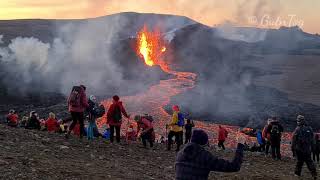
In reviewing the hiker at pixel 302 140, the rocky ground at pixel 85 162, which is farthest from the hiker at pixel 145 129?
the hiker at pixel 302 140

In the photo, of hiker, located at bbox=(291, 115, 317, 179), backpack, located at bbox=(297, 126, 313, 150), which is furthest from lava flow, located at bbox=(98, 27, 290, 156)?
backpack, located at bbox=(297, 126, 313, 150)

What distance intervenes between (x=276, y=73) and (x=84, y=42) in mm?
39018

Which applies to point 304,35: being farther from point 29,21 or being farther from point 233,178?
point 233,178

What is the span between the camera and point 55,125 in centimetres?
2055

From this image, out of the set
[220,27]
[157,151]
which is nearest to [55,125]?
[157,151]

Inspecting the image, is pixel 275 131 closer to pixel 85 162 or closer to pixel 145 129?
pixel 145 129

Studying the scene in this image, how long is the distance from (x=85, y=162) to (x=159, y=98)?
40902 millimetres

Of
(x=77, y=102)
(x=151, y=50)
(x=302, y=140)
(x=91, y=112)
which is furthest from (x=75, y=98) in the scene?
(x=151, y=50)

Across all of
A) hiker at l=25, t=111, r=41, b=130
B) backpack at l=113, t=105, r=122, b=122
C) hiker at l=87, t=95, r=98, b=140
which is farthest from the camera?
hiker at l=25, t=111, r=41, b=130

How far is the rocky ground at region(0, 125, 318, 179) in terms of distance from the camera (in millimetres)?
11155

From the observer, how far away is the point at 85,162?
12852 millimetres

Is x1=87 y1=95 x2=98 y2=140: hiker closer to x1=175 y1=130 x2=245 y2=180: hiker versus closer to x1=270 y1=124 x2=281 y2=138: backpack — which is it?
x1=270 y1=124 x2=281 y2=138: backpack

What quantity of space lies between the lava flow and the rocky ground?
3862 mm

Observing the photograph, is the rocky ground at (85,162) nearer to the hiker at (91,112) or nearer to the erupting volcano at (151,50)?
the hiker at (91,112)
